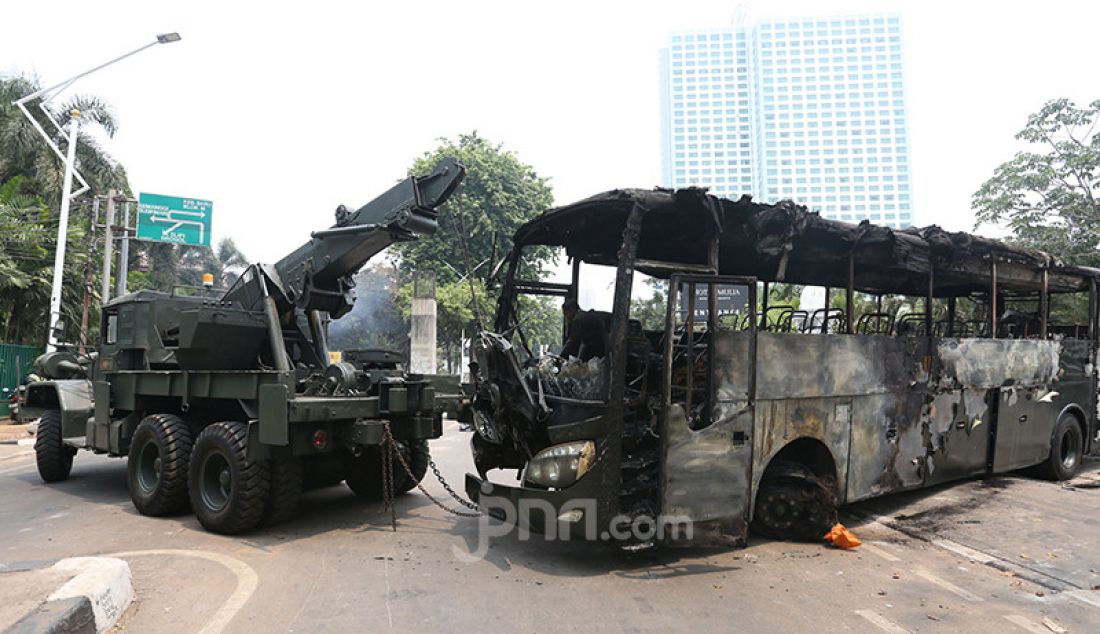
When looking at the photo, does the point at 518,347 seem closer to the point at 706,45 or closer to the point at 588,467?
the point at 588,467

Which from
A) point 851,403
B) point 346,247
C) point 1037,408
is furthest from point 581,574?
point 1037,408

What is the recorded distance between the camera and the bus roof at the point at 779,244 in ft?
18.1

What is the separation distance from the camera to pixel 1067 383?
9.16m

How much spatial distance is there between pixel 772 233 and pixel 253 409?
5.17 m

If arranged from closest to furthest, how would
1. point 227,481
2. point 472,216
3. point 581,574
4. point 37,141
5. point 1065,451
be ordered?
point 581,574 < point 227,481 < point 1065,451 < point 37,141 < point 472,216

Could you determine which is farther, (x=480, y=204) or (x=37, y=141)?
(x=480, y=204)

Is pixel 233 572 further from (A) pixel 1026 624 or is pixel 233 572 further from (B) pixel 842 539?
(A) pixel 1026 624

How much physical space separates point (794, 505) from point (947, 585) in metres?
1.30

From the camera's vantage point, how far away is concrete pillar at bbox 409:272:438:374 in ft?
73.9

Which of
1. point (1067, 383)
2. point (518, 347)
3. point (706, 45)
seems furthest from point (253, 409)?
point (706, 45)

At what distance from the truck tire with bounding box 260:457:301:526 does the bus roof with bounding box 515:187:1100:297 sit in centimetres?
315

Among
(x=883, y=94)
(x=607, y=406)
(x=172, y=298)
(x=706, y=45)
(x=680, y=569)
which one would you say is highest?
(x=706, y=45)

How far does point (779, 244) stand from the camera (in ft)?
19.3

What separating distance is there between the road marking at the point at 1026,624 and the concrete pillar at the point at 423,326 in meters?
19.6
